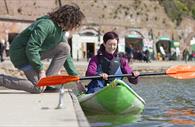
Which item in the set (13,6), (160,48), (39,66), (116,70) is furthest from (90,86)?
(160,48)

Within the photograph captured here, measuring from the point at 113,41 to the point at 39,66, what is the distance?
166 centimetres

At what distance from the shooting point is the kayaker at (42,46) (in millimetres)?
9859

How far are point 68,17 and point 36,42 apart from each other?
0.73 metres

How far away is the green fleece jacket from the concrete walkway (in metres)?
0.69

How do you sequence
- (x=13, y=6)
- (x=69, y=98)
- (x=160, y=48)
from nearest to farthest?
(x=69, y=98), (x=13, y=6), (x=160, y=48)

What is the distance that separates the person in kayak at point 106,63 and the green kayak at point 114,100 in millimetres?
471

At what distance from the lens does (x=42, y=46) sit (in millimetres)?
10289

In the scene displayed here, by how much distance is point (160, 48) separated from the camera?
178 feet

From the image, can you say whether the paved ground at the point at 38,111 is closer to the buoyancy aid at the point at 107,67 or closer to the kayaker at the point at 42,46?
the kayaker at the point at 42,46

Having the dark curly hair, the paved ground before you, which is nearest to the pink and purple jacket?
the paved ground

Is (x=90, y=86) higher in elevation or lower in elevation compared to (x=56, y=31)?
lower

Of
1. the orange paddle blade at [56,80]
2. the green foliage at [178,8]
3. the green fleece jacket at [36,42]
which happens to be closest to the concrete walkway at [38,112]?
the orange paddle blade at [56,80]

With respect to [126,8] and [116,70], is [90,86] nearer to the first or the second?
[116,70]

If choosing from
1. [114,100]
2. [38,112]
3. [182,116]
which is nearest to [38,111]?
[38,112]
